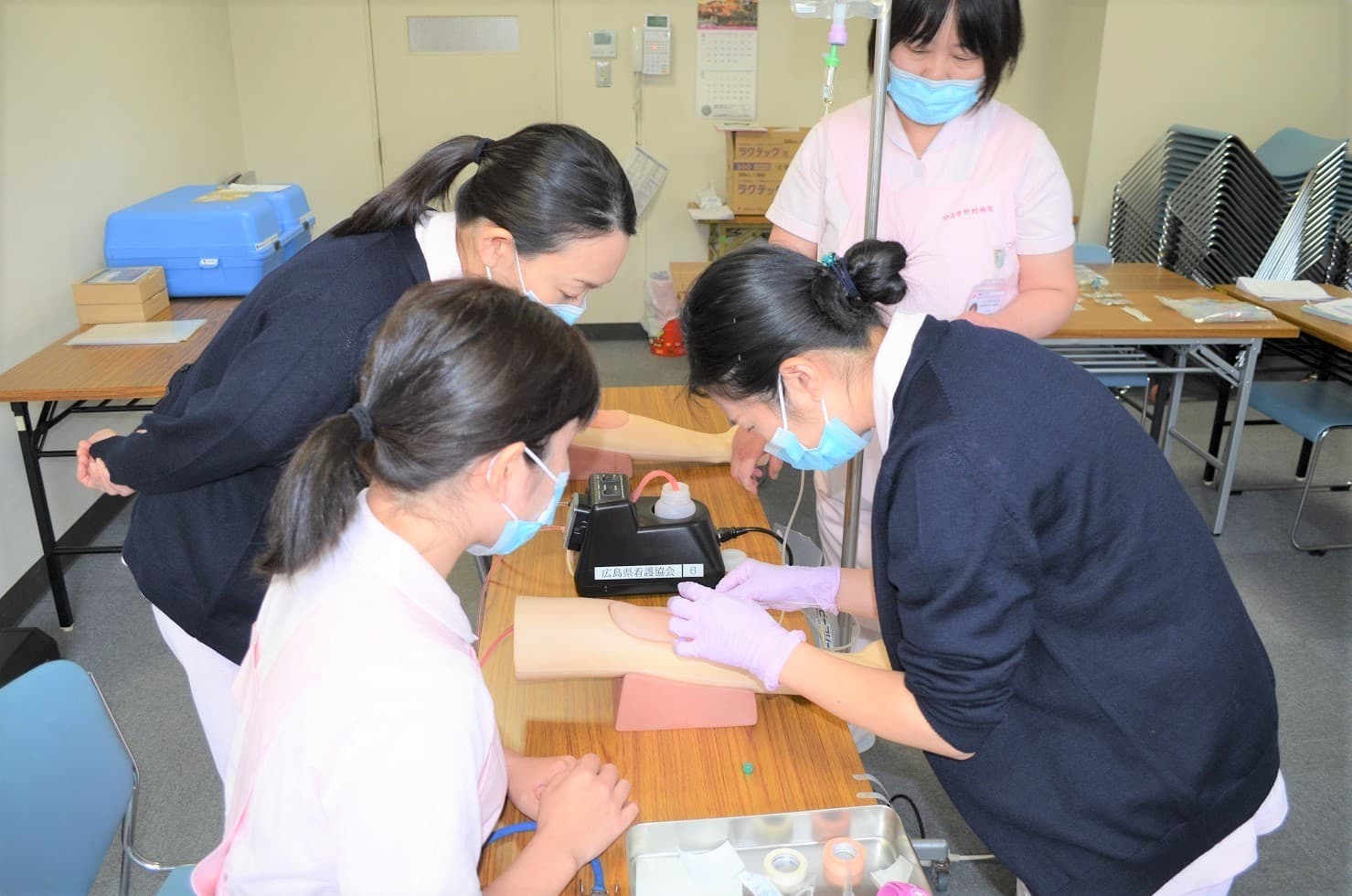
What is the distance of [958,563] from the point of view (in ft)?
2.97

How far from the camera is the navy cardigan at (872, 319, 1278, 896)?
92 cm

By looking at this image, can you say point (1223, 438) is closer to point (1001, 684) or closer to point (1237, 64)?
point (1237, 64)

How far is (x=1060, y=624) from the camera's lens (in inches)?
39.3

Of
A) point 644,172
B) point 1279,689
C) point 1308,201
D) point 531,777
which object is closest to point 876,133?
point 531,777

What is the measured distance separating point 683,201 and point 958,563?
14.2 feet

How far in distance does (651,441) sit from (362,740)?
1215 mm

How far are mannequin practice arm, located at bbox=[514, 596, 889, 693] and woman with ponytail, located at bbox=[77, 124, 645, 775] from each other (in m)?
0.35

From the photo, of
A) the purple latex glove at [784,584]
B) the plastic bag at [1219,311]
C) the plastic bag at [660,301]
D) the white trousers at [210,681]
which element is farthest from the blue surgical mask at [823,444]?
the plastic bag at [660,301]

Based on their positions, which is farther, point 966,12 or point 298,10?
point 298,10

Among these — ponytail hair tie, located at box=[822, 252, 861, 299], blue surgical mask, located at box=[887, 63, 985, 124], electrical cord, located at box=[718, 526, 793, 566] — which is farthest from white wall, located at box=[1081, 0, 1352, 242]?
ponytail hair tie, located at box=[822, 252, 861, 299]

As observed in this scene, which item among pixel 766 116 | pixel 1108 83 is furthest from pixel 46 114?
pixel 1108 83

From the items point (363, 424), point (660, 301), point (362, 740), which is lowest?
point (660, 301)

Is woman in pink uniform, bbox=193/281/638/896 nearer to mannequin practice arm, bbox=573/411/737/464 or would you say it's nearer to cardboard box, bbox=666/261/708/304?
mannequin practice arm, bbox=573/411/737/464

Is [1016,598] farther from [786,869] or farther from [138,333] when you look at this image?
[138,333]
